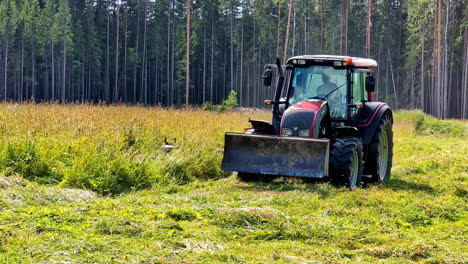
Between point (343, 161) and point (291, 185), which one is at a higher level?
point (343, 161)

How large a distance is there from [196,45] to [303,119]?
57.5 m

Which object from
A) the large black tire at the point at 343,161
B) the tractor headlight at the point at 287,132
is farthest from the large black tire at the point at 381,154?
the tractor headlight at the point at 287,132

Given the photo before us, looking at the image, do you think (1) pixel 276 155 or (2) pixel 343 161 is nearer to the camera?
(2) pixel 343 161

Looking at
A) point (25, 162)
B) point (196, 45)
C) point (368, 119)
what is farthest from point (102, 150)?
point (196, 45)

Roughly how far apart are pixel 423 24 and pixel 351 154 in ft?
175

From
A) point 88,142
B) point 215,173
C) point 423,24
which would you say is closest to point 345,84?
point 215,173

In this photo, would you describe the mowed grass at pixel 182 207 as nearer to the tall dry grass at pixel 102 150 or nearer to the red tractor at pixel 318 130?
the tall dry grass at pixel 102 150

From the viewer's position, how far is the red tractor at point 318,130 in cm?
1080

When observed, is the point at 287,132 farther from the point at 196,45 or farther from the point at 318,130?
the point at 196,45

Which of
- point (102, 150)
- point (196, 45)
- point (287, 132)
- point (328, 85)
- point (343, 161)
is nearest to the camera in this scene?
point (343, 161)

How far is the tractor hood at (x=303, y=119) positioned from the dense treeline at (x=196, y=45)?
156ft

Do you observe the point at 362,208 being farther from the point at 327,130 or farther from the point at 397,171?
the point at 397,171

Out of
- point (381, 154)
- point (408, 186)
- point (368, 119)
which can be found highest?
point (368, 119)

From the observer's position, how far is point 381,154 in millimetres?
13359
